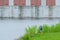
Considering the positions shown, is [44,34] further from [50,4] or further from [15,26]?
[50,4]

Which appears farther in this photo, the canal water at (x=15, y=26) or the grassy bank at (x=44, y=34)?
the canal water at (x=15, y=26)

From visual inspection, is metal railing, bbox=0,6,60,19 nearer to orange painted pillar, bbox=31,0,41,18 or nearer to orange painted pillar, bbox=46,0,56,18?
orange painted pillar, bbox=31,0,41,18

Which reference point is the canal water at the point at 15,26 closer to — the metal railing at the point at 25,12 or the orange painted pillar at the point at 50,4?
the metal railing at the point at 25,12

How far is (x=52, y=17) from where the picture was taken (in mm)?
15742

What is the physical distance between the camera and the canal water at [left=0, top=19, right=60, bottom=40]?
1380cm

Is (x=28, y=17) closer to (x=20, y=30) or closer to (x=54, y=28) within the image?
(x=20, y=30)

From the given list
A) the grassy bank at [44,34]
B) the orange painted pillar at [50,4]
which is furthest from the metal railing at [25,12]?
the grassy bank at [44,34]

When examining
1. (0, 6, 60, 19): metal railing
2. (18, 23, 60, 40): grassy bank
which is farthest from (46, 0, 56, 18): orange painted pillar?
(18, 23, 60, 40): grassy bank

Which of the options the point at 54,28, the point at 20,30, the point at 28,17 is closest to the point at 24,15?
the point at 28,17

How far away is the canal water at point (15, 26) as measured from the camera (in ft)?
45.3

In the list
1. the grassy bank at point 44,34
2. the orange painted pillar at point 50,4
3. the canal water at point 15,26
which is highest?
the orange painted pillar at point 50,4

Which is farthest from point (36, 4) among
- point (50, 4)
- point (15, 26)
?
point (15, 26)

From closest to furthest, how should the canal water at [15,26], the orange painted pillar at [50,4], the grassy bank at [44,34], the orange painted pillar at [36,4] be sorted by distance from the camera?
the grassy bank at [44,34], the canal water at [15,26], the orange painted pillar at [36,4], the orange painted pillar at [50,4]

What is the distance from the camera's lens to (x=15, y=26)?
15.0 metres
